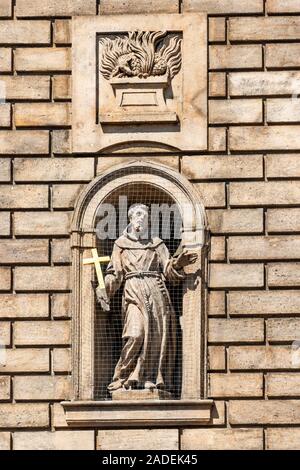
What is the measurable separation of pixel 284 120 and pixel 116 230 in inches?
88.1

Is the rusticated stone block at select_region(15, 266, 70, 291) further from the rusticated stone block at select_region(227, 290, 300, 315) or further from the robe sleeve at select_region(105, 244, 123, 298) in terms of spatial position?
the rusticated stone block at select_region(227, 290, 300, 315)

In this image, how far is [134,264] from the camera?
38.5 m

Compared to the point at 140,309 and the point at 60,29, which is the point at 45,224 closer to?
the point at 140,309

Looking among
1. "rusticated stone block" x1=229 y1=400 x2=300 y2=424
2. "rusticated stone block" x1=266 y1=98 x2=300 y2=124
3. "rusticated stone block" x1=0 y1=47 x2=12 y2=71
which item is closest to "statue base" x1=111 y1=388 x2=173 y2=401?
"rusticated stone block" x1=229 y1=400 x2=300 y2=424

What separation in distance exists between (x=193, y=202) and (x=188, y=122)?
900mm

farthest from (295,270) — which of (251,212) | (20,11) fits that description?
(20,11)

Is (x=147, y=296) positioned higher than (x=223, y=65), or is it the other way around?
(x=223, y=65)

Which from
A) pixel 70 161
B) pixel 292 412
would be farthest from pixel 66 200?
pixel 292 412

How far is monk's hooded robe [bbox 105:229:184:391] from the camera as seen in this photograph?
3822 centimetres

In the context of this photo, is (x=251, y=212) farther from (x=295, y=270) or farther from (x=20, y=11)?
(x=20, y=11)

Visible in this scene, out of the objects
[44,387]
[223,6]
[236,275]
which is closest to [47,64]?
[223,6]

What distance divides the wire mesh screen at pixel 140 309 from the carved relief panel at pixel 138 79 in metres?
0.64

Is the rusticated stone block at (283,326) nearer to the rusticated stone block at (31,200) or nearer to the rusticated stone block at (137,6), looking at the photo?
the rusticated stone block at (31,200)

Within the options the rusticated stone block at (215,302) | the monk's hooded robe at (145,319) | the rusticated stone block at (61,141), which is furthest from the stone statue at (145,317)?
the rusticated stone block at (61,141)
